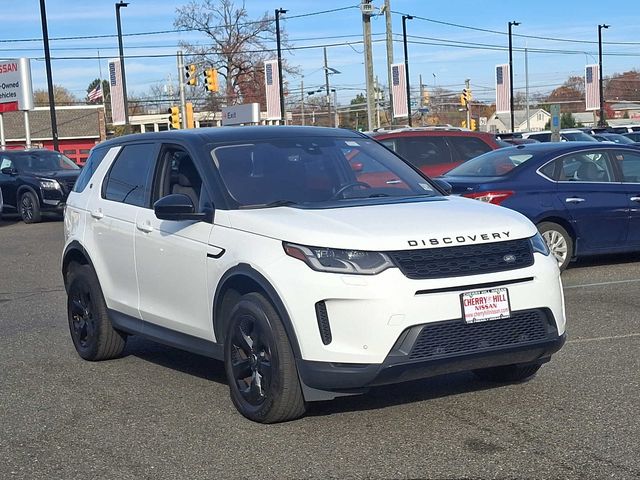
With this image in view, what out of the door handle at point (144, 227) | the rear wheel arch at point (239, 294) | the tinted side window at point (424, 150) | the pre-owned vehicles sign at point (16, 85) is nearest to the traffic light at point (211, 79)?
the pre-owned vehicles sign at point (16, 85)

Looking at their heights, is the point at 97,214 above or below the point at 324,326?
above

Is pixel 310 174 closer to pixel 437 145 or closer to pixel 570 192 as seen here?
pixel 570 192

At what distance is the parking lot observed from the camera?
4.87 metres

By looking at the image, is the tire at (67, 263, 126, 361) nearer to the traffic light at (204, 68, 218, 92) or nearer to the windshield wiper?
the windshield wiper

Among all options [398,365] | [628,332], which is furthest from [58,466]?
[628,332]

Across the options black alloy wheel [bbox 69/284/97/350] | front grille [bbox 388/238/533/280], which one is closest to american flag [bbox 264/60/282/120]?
black alloy wheel [bbox 69/284/97/350]

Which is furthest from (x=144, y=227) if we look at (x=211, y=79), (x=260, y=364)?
(x=211, y=79)

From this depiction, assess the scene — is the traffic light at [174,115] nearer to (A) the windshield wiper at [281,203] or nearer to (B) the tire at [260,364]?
(A) the windshield wiper at [281,203]

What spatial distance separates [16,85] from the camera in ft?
126

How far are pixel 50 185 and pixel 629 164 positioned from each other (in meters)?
14.8

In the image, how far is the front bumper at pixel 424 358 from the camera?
16.8 ft

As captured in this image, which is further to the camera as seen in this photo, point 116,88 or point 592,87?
point 592,87

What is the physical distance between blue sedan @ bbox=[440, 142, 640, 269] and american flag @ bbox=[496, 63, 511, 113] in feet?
134

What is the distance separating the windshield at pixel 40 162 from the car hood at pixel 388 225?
61.8ft
